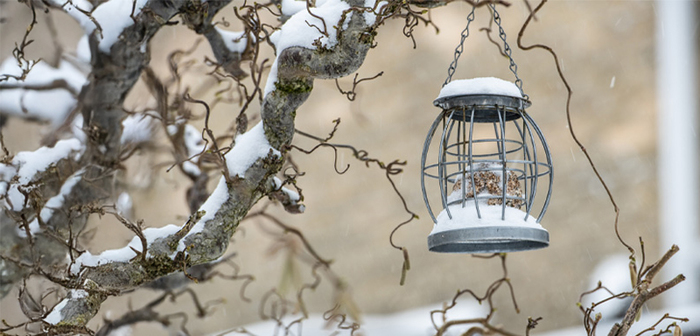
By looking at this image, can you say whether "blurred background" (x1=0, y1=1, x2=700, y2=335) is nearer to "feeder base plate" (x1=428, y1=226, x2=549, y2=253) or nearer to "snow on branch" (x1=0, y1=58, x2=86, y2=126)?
"snow on branch" (x1=0, y1=58, x2=86, y2=126)

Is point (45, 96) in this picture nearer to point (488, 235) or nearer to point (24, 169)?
point (24, 169)

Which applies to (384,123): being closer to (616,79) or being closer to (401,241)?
(401,241)

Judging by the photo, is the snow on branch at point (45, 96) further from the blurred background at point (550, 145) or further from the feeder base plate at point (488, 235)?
the feeder base plate at point (488, 235)

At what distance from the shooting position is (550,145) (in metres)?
5.11

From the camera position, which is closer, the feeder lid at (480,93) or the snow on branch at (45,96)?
the feeder lid at (480,93)

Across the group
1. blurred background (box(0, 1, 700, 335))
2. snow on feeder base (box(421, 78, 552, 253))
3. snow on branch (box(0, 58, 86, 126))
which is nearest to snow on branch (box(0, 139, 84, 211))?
snow on branch (box(0, 58, 86, 126))

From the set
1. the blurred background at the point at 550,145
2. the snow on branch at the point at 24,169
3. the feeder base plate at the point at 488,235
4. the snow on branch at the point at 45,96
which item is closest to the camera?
the feeder base plate at the point at 488,235

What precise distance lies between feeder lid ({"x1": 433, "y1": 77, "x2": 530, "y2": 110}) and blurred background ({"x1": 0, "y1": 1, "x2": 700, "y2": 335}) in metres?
2.82

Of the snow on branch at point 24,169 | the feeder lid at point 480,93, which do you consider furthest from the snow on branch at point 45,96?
the feeder lid at point 480,93

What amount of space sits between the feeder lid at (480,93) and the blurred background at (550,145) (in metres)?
2.82

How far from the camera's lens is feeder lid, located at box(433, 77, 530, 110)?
188 centimetres

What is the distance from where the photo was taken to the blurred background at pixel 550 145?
16.0 ft

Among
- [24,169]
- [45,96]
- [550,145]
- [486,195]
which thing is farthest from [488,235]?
[550,145]

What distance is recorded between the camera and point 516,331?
17.0 ft
